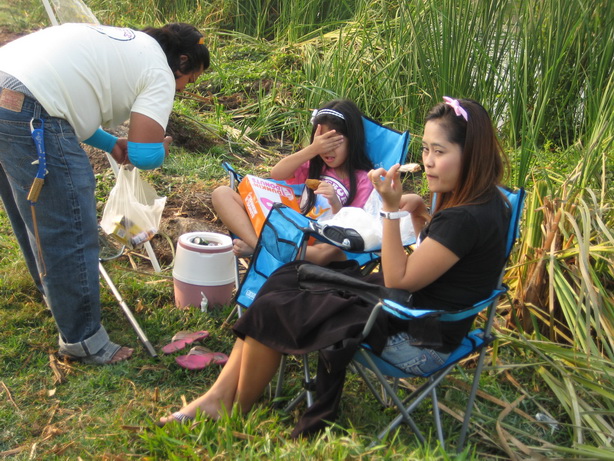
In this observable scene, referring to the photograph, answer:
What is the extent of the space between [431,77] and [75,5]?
8.14ft

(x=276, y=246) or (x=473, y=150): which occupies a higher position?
(x=473, y=150)

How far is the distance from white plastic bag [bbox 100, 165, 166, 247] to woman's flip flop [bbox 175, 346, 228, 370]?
0.67m

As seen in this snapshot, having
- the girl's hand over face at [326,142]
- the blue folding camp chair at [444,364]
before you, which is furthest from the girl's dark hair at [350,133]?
the blue folding camp chair at [444,364]

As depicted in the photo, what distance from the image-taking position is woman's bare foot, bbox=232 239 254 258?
10.5 ft

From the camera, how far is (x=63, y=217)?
8.80ft

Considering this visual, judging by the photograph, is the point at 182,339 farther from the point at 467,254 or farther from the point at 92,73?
the point at 467,254

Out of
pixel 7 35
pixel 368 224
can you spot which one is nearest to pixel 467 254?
pixel 368 224

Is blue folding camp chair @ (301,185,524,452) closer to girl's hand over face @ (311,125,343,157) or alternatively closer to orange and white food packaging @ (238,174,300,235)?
orange and white food packaging @ (238,174,300,235)

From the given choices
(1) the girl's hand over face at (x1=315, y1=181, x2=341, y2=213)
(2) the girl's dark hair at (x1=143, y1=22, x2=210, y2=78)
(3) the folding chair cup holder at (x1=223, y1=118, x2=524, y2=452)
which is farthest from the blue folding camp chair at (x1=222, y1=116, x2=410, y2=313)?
(2) the girl's dark hair at (x1=143, y1=22, x2=210, y2=78)

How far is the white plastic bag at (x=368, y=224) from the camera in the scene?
9.38 ft

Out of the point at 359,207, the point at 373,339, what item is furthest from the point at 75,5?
the point at 373,339

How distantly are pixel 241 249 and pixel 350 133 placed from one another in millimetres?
839

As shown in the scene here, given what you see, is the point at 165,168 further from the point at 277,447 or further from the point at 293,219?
the point at 277,447

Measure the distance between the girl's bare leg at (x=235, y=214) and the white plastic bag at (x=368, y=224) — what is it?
0.39 metres
